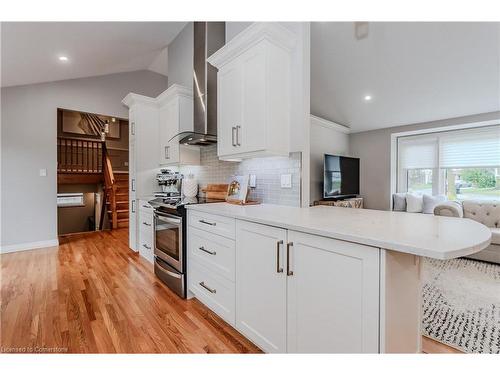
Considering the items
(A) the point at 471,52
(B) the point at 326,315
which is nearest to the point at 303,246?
(B) the point at 326,315

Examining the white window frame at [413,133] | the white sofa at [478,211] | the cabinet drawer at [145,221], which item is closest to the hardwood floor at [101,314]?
the cabinet drawer at [145,221]

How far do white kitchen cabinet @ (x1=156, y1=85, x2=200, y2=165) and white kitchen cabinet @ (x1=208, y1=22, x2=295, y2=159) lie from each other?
118cm

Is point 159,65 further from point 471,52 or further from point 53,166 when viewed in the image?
point 471,52

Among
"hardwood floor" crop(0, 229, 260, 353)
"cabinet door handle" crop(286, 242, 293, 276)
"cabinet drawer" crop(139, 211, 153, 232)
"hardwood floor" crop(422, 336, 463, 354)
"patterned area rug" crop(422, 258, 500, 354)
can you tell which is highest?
"cabinet door handle" crop(286, 242, 293, 276)

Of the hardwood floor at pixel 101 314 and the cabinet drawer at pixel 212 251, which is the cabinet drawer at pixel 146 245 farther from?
the cabinet drawer at pixel 212 251

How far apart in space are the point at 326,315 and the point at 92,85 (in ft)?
17.5

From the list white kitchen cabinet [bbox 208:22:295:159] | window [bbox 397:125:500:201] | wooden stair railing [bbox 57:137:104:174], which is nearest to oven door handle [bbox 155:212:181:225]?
white kitchen cabinet [bbox 208:22:295:159]

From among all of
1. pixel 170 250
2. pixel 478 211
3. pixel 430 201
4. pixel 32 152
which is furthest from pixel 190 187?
pixel 478 211

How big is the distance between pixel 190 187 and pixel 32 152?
9.62 ft

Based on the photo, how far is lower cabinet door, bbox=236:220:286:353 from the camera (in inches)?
51.1

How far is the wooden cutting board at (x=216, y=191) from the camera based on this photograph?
2805mm

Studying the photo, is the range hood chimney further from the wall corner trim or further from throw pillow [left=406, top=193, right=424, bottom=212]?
throw pillow [left=406, top=193, right=424, bottom=212]

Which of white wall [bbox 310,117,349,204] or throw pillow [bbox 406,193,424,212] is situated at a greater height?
white wall [bbox 310,117,349,204]

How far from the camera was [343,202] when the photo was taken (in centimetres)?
329
